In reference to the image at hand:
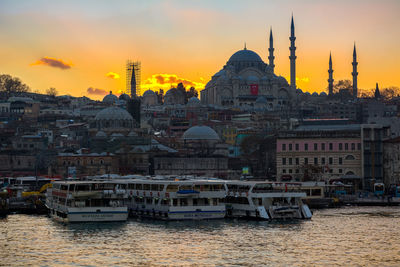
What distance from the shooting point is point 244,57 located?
186 meters

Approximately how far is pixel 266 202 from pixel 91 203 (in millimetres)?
10812

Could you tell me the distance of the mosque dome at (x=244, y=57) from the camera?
186 m

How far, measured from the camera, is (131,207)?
56500 millimetres

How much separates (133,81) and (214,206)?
4091 inches

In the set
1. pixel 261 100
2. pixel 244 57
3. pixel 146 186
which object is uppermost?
pixel 244 57

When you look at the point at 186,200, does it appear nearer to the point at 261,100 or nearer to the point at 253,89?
the point at 261,100

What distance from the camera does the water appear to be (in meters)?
37.8

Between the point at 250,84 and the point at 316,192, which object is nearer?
the point at 316,192

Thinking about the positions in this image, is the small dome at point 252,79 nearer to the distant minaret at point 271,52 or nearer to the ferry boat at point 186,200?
the distant minaret at point 271,52

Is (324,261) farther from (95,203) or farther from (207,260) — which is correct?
(95,203)

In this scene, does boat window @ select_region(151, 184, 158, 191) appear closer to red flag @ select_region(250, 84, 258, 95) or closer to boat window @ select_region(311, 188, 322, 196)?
boat window @ select_region(311, 188, 322, 196)

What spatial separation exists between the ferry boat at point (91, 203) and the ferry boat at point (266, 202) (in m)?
7.58

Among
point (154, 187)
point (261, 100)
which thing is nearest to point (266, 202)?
point (154, 187)

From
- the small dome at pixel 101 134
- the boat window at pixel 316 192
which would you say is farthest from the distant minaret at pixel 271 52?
the boat window at pixel 316 192
